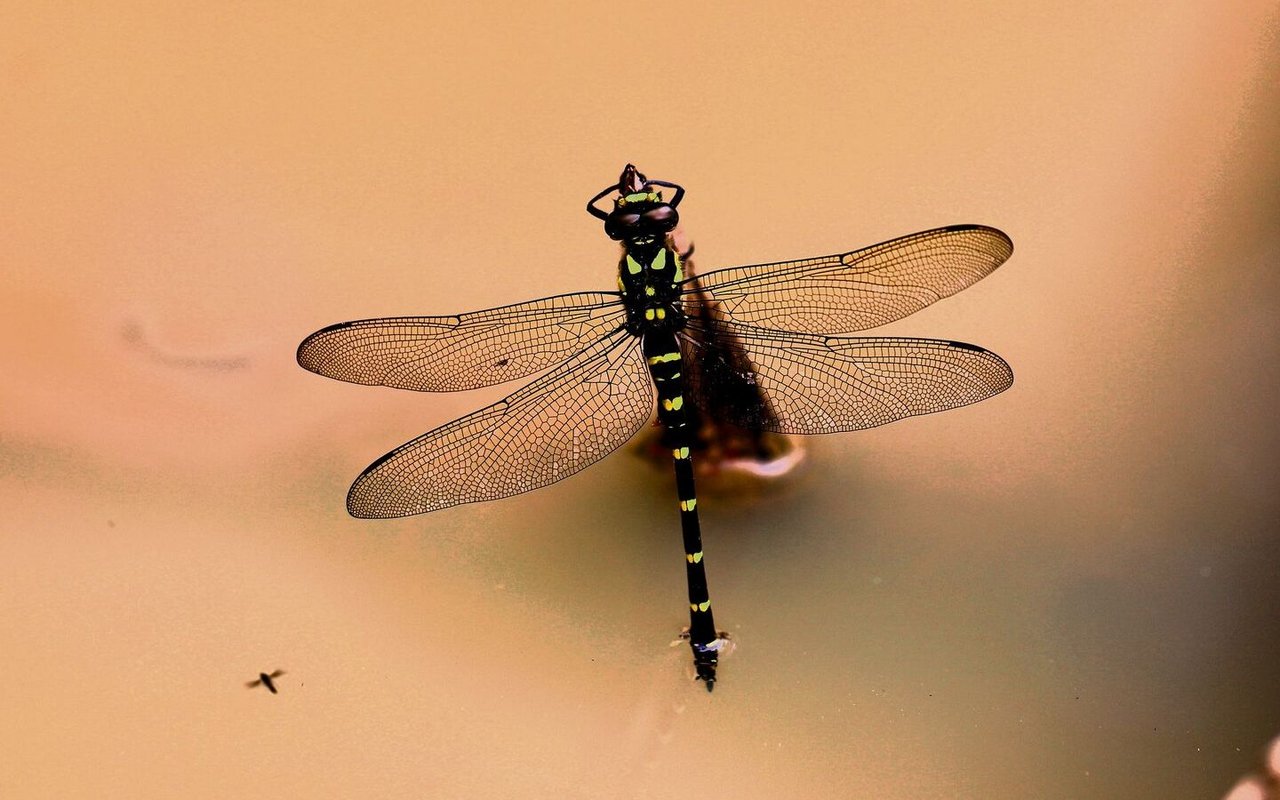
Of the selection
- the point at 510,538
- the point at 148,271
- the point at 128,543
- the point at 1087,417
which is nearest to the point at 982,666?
the point at 1087,417

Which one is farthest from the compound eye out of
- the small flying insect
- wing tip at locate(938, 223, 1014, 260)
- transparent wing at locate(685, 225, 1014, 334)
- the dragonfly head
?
the small flying insect

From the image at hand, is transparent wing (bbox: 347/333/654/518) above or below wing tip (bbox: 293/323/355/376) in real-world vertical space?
below

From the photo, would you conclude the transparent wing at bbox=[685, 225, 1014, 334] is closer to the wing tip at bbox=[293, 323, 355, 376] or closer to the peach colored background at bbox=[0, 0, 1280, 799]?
the peach colored background at bbox=[0, 0, 1280, 799]

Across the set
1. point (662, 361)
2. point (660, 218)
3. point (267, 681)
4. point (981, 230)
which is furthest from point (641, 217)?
point (267, 681)

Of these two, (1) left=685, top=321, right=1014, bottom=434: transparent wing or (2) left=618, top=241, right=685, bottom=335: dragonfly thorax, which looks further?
(2) left=618, top=241, right=685, bottom=335: dragonfly thorax

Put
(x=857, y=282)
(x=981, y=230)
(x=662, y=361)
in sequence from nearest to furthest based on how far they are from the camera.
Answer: (x=981, y=230)
(x=857, y=282)
(x=662, y=361)

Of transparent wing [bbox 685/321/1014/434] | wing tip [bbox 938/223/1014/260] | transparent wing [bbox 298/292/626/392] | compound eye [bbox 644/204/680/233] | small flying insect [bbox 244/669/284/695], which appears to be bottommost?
small flying insect [bbox 244/669/284/695]

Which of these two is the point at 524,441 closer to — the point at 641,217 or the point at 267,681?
the point at 641,217
